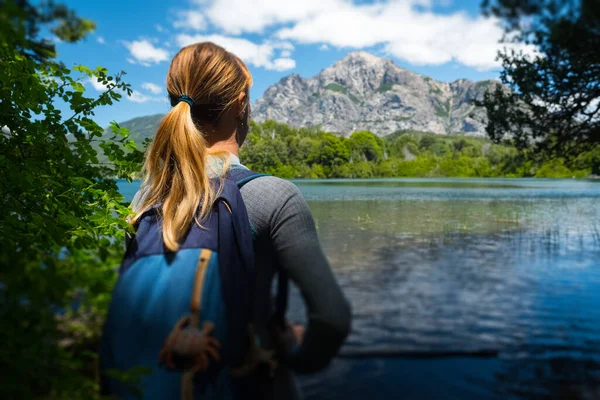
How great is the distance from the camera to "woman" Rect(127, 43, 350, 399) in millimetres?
1286

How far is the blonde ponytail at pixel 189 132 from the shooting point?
1.51 m

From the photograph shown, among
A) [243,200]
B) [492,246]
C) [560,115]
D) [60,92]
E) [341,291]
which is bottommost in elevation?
[492,246]

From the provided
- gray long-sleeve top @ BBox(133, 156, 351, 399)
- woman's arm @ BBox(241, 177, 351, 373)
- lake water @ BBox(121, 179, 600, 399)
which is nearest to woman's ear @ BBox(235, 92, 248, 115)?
gray long-sleeve top @ BBox(133, 156, 351, 399)

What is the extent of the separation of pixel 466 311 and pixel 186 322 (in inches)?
357

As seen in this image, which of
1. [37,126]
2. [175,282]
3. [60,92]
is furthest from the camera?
[60,92]

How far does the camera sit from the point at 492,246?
17.5 m

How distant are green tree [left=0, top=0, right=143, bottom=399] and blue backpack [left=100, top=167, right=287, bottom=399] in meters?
0.07

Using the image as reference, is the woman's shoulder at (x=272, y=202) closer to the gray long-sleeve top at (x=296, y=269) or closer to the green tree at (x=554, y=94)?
the gray long-sleeve top at (x=296, y=269)

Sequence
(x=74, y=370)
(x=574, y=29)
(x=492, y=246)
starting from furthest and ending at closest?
(x=492, y=246) < (x=574, y=29) < (x=74, y=370)

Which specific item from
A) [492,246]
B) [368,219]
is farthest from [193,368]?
[368,219]

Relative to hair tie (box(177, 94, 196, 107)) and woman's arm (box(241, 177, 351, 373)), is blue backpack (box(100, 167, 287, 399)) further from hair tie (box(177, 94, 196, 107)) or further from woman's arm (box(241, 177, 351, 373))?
hair tie (box(177, 94, 196, 107))

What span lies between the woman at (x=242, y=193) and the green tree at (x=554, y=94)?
8.93 metres

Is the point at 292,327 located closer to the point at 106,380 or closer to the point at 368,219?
the point at 106,380

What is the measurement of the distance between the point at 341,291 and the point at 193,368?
44 cm
